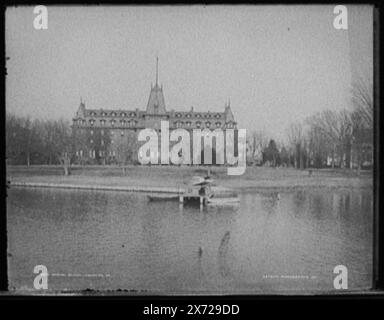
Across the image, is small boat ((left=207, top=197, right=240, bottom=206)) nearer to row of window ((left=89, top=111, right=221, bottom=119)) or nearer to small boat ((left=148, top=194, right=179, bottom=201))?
small boat ((left=148, top=194, right=179, bottom=201))

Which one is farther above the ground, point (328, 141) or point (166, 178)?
point (328, 141)

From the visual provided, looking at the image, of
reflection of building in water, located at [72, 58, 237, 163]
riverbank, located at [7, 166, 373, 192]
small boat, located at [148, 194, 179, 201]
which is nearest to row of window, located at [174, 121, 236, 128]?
reflection of building in water, located at [72, 58, 237, 163]

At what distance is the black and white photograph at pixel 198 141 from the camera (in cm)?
158

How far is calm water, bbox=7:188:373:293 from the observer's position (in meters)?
1.58

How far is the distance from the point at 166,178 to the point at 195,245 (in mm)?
262

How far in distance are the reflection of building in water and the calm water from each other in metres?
0.23

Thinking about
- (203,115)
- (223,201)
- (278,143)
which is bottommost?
(223,201)

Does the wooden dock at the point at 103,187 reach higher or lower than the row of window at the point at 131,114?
lower

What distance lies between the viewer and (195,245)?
1600 millimetres

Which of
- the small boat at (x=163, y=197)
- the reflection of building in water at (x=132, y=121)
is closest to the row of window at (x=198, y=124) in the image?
the reflection of building in water at (x=132, y=121)

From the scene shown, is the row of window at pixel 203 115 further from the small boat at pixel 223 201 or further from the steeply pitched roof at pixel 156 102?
the small boat at pixel 223 201

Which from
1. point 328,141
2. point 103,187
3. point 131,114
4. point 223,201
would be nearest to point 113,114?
point 131,114

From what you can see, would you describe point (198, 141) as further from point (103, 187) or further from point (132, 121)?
point (103, 187)
